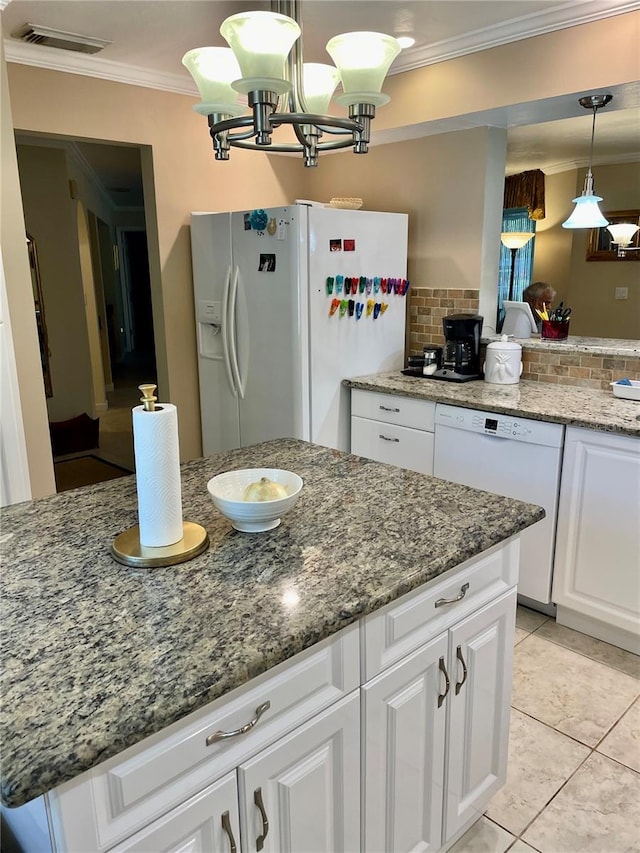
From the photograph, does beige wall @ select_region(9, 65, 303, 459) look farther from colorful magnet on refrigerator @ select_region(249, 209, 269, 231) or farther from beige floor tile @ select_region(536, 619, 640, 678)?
beige floor tile @ select_region(536, 619, 640, 678)

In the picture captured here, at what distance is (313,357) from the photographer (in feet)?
10.4

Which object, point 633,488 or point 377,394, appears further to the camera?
point 377,394

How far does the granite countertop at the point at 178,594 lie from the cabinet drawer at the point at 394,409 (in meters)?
1.23

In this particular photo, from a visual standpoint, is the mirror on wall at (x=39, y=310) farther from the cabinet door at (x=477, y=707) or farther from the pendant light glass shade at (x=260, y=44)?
the cabinet door at (x=477, y=707)

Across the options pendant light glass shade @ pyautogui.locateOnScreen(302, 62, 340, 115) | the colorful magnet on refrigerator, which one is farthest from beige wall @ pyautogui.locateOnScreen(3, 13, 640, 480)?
pendant light glass shade @ pyautogui.locateOnScreen(302, 62, 340, 115)

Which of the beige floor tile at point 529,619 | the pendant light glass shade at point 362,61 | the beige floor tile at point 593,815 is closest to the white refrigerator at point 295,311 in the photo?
the beige floor tile at point 529,619

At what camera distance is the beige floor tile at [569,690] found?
7.07 ft

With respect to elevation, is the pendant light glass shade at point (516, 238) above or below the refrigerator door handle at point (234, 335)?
above

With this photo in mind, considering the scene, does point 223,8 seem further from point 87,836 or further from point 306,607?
point 87,836

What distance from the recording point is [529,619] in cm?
276

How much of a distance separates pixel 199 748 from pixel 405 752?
1.90 feet

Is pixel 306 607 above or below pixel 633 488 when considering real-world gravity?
above

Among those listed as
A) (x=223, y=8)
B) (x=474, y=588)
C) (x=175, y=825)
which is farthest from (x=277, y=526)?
(x=223, y=8)

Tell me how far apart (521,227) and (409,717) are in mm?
5692
